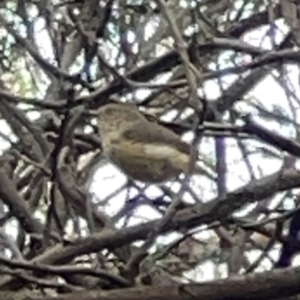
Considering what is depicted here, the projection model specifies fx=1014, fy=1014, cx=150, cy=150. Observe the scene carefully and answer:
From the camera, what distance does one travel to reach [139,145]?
104 inches

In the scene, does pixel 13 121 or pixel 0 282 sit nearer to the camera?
pixel 0 282

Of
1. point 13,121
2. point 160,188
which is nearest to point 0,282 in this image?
point 160,188

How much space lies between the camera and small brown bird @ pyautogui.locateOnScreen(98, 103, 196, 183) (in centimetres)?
251

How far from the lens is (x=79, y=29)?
8.45 feet

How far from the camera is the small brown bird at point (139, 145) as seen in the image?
251cm

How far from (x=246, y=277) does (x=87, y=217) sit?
656mm

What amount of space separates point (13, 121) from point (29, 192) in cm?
23

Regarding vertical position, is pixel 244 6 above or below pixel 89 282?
above

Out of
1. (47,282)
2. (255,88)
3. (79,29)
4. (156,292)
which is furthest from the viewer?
(255,88)

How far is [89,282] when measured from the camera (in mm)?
2045

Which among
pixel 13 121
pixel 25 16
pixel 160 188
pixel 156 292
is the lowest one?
pixel 156 292

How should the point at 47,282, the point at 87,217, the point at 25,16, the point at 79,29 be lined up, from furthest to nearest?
the point at 25,16 < the point at 79,29 < the point at 87,217 < the point at 47,282

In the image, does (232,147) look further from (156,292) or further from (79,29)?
(156,292)

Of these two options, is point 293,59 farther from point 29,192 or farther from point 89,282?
point 29,192
